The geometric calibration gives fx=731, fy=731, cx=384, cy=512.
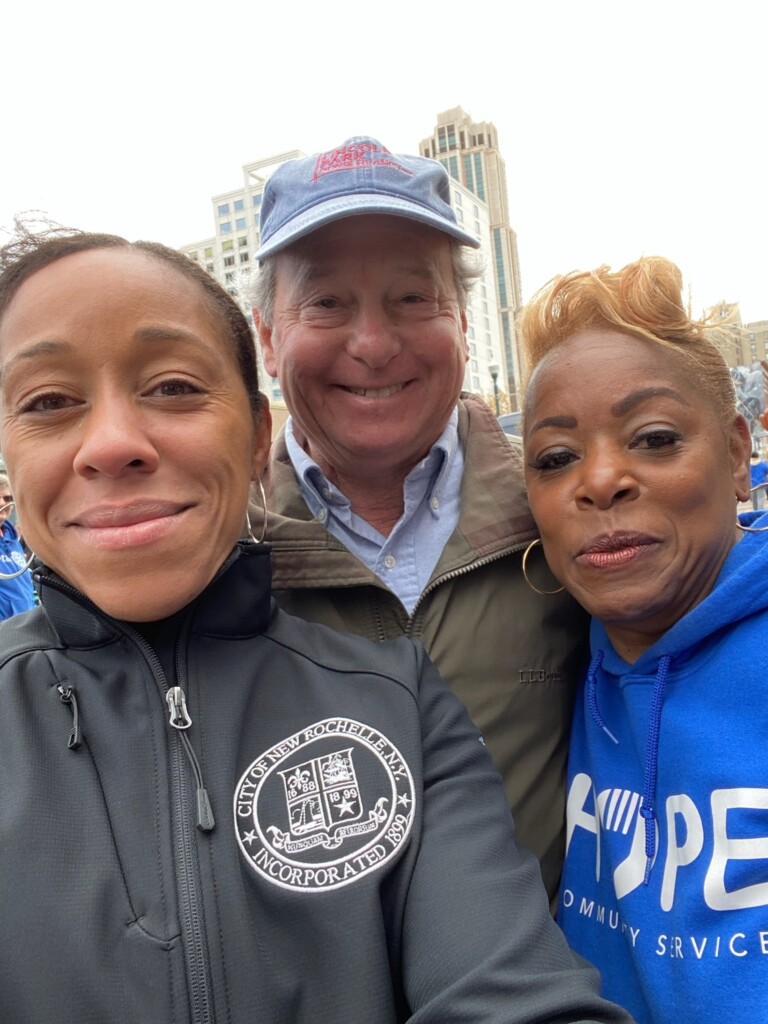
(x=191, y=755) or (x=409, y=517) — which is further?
(x=409, y=517)

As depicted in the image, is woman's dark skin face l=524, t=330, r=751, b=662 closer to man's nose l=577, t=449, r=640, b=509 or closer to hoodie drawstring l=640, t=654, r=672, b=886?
man's nose l=577, t=449, r=640, b=509

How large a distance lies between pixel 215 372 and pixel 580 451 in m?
0.84

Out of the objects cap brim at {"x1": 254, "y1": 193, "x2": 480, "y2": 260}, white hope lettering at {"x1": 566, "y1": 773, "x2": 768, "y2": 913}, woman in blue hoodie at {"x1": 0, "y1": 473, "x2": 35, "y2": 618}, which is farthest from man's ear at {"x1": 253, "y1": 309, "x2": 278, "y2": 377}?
woman in blue hoodie at {"x1": 0, "y1": 473, "x2": 35, "y2": 618}

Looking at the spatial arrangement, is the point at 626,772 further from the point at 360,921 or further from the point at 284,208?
the point at 284,208

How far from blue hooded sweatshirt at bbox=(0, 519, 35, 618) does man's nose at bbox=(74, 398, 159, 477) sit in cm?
534

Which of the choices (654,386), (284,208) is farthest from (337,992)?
(284,208)

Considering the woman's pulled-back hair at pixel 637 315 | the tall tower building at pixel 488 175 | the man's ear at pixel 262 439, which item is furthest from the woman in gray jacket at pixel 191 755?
the tall tower building at pixel 488 175

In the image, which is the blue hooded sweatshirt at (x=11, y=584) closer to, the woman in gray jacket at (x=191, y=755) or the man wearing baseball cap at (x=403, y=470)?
the man wearing baseball cap at (x=403, y=470)

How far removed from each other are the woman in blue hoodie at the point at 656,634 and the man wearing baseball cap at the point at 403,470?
152 millimetres

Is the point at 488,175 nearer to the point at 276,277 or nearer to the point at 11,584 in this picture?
the point at 11,584

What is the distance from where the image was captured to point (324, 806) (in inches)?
48.6

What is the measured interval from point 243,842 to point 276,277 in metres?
1.59

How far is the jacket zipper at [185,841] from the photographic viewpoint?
1.04 meters

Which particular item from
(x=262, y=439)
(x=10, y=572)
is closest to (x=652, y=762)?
(x=262, y=439)
